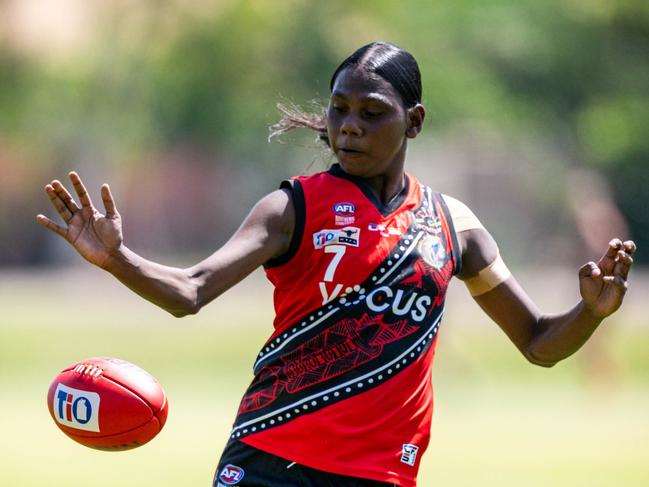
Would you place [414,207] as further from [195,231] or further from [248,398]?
[195,231]

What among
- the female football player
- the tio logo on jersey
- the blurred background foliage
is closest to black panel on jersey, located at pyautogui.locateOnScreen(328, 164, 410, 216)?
the female football player

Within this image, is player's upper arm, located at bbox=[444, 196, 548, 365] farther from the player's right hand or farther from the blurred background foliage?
the blurred background foliage

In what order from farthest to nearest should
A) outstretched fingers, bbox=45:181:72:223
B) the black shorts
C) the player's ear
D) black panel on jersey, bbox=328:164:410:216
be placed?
the player's ear → black panel on jersey, bbox=328:164:410:216 → the black shorts → outstretched fingers, bbox=45:181:72:223

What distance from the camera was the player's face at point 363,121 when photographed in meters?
5.40

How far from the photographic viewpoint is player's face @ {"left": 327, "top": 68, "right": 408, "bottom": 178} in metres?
5.40

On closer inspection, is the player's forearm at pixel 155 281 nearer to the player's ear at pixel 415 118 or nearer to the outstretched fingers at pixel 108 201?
the outstretched fingers at pixel 108 201

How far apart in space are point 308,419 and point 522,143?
164 ft

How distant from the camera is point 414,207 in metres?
5.61

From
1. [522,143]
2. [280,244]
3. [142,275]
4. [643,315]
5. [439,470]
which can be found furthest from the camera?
[522,143]

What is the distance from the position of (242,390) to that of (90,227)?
15.8 m

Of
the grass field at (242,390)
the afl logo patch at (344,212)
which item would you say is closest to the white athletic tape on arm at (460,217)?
the afl logo patch at (344,212)

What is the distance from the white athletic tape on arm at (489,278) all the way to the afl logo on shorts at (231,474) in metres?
1.33

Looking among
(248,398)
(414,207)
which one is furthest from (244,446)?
(414,207)

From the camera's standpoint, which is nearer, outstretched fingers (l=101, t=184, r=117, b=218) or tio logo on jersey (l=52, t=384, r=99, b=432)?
outstretched fingers (l=101, t=184, r=117, b=218)
